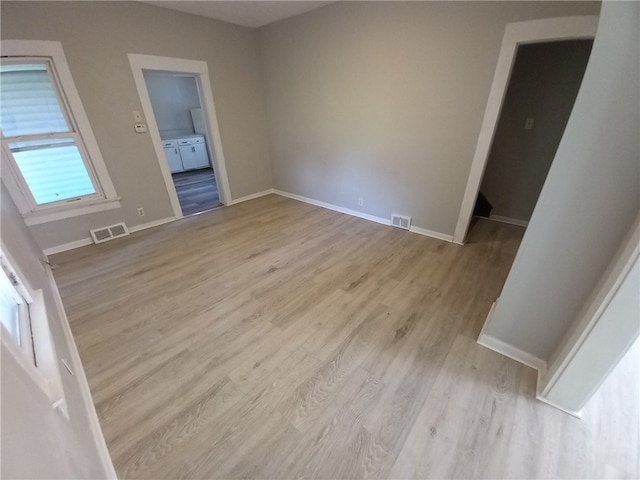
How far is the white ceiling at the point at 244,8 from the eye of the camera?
2842 millimetres

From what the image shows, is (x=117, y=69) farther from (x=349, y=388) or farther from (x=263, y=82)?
(x=349, y=388)

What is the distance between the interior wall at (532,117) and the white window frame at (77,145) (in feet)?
15.0

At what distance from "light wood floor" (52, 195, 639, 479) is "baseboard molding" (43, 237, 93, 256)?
0.26 metres

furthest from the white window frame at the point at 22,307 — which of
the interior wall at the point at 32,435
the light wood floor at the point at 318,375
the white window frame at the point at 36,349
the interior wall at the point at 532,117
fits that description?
the interior wall at the point at 532,117

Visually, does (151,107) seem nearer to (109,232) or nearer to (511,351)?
(109,232)

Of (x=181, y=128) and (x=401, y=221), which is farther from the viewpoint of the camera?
(x=181, y=128)

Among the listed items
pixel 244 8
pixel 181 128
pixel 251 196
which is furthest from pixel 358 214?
pixel 181 128

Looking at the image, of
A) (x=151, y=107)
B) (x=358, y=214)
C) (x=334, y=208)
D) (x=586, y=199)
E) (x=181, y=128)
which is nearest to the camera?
(x=586, y=199)

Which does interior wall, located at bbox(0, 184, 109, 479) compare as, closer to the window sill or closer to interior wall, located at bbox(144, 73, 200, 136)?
the window sill

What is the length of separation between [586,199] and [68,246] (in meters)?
4.51

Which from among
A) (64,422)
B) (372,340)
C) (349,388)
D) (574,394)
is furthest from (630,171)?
(64,422)

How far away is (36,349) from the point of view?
0.91 metres

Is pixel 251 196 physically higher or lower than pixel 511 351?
higher

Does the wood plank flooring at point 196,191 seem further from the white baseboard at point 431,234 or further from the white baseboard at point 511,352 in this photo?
the white baseboard at point 511,352
